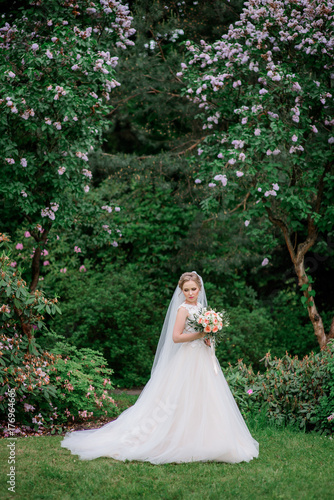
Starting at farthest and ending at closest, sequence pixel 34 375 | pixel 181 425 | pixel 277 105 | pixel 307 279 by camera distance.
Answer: pixel 307 279
pixel 277 105
pixel 34 375
pixel 181 425

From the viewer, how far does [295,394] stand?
6.59m

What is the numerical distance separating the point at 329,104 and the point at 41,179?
422cm

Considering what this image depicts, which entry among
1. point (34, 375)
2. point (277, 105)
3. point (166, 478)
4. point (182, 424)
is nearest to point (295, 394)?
point (182, 424)

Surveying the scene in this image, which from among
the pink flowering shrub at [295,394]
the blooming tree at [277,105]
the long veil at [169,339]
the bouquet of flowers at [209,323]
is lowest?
the pink flowering shrub at [295,394]

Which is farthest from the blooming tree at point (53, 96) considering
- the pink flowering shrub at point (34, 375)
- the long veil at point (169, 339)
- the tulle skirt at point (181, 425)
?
the tulle skirt at point (181, 425)

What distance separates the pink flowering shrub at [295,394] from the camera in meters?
6.21

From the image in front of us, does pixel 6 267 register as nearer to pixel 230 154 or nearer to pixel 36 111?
pixel 36 111

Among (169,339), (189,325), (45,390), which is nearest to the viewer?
(189,325)

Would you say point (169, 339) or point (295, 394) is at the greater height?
point (169, 339)

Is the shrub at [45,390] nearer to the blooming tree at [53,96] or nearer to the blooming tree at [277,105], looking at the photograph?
the blooming tree at [53,96]

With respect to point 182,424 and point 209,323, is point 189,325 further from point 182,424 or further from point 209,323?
point 182,424

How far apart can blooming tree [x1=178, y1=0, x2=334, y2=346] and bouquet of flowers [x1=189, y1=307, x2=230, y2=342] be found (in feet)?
8.12

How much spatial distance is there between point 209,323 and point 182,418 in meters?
0.88

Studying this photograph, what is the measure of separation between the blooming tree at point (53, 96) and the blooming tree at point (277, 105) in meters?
1.52
